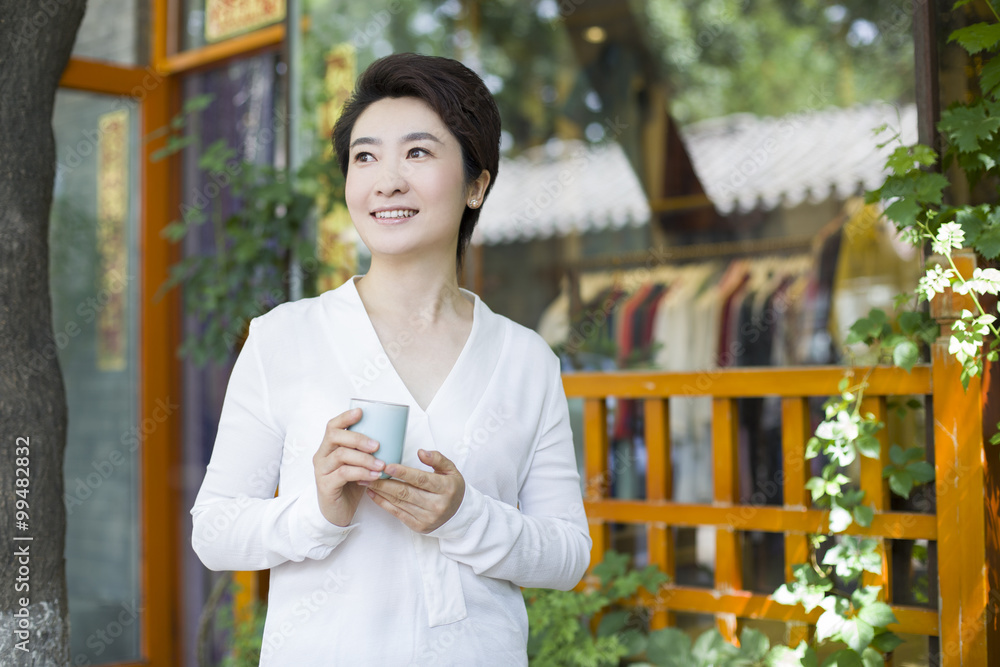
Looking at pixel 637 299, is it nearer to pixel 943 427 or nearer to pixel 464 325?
pixel 943 427

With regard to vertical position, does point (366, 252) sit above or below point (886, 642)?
above

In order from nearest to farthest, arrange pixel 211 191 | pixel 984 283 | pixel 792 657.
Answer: pixel 984 283 → pixel 792 657 → pixel 211 191

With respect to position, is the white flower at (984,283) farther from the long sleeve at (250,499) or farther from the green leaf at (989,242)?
the long sleeve at (250,499)

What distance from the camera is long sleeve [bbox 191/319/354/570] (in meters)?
1.17

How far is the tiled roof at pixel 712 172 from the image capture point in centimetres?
568

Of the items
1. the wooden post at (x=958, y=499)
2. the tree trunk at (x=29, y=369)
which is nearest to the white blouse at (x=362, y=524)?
the tree trunk at (x=29, y=369)

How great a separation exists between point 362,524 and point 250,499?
16cm

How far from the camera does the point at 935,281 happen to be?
1782 mm

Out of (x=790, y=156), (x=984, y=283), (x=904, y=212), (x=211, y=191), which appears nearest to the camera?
(x=984, y=283)

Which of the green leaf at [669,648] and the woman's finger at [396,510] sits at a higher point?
the woman's finger at [396,510]

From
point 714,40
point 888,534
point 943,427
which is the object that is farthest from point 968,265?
point 714,40

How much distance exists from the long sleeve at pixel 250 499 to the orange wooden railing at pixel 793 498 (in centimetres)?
137

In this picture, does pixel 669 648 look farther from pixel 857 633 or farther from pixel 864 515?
pixel 864 515

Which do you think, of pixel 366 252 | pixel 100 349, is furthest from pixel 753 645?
pixel 100 349
